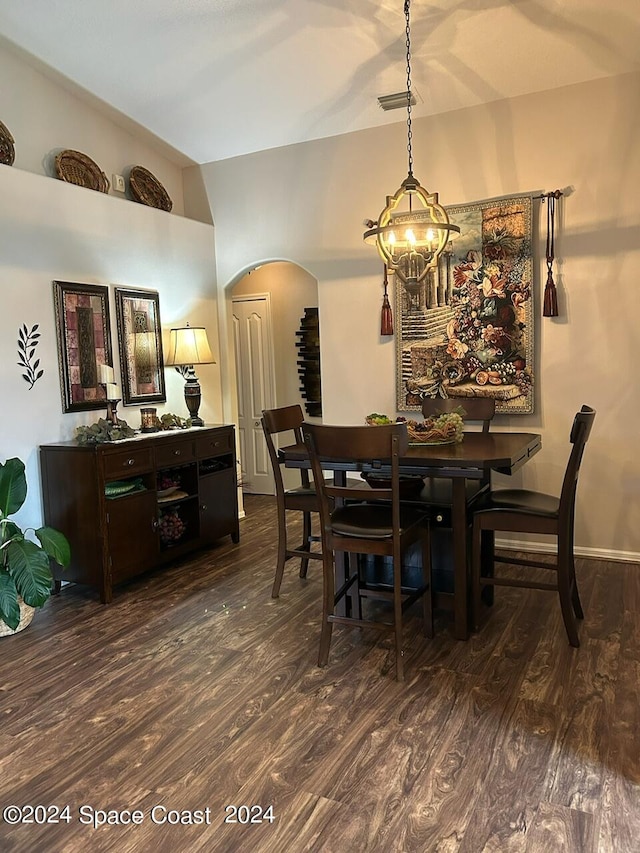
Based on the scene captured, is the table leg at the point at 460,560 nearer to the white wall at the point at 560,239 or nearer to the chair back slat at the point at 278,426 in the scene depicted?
the chair back slat at the point at 278,426

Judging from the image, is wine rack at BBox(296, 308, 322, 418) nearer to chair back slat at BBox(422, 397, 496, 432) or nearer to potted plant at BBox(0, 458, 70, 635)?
chair back slat at BBox(422, 397, 496, 432)

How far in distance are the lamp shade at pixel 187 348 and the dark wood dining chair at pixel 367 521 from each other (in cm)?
210

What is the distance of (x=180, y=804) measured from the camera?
6.92 ft

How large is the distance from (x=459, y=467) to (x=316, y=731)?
1.26 metres

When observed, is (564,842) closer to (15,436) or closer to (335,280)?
(15,436)

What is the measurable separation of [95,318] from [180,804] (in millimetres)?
3229

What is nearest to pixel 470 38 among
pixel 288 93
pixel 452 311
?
pixel 288 93

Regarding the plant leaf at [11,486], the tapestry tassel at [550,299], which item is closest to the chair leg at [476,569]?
the tapestry tassel at [550,299]

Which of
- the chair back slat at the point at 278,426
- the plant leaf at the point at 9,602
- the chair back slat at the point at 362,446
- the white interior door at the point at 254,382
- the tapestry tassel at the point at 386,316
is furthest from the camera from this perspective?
the white interior door at the point at 254,382

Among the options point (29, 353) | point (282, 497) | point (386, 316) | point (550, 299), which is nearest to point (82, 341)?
point (29, 353)

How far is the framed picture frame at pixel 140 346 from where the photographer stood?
15.4 ft

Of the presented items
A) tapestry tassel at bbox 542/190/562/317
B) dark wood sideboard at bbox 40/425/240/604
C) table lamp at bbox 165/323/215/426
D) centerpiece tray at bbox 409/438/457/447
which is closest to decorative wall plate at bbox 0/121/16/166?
table lamp at bbox 165/323/215/426

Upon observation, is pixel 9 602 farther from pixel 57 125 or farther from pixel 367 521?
pixel 57 125

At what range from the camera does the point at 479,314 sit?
15.1ft
